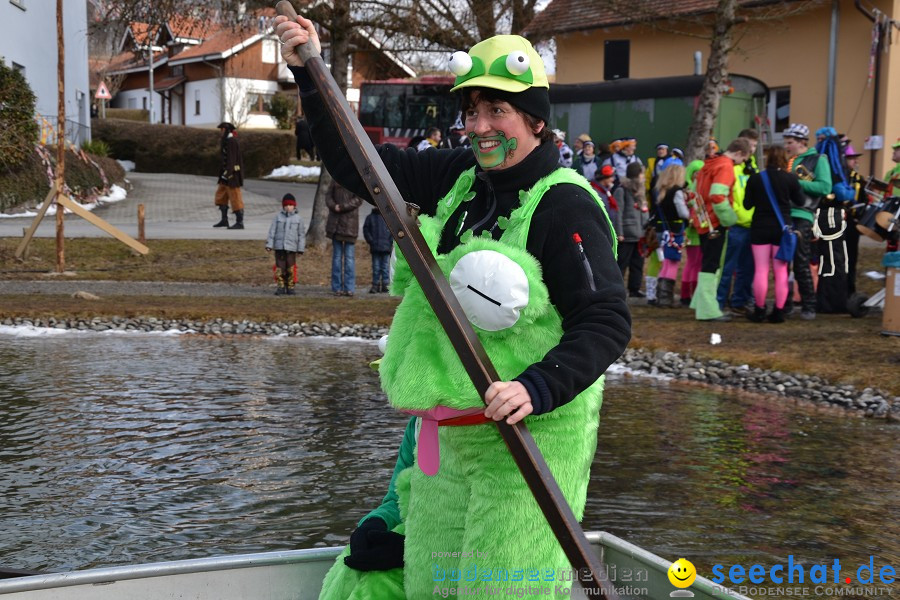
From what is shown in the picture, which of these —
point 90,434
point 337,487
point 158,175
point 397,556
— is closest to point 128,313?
point 90,434

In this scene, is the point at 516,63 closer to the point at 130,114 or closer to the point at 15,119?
the point at 15,119

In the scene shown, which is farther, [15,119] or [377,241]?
[15,119]

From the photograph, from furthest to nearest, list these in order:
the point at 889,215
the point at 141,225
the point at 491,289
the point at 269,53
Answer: the point at 269,53
the point at 141,225
the point at 889,215
the point at 491,289

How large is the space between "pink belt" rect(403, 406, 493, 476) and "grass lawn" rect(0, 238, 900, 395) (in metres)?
6.94

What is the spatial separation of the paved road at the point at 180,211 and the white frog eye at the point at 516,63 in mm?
18048

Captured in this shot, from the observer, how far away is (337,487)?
22.0ft

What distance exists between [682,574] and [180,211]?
24552 millimetres

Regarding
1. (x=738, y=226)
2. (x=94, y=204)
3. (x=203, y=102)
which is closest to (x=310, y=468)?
(x=738, y=226)

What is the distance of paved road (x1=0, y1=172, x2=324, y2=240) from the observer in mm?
21562

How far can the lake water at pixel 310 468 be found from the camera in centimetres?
575

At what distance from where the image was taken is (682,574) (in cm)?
405

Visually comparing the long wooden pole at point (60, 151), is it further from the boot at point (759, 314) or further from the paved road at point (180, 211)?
the boot at point (759, 314)

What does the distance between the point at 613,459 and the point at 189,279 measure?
37.1 feet

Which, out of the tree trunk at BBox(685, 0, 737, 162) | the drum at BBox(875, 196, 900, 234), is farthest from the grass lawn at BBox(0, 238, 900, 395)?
the tree trunk at BBox(685, 0, 737, 162)
